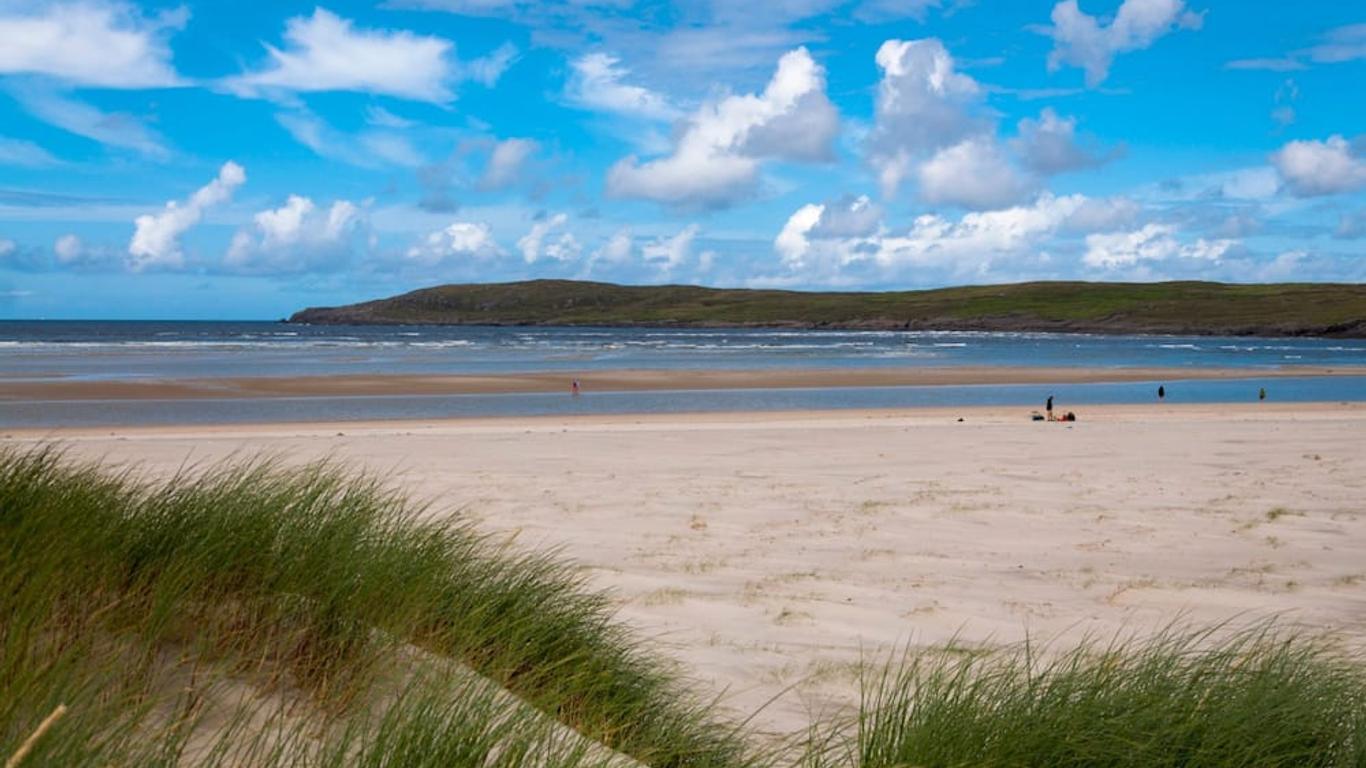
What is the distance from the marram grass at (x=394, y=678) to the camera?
9.30 ft

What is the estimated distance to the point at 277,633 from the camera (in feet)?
12.4

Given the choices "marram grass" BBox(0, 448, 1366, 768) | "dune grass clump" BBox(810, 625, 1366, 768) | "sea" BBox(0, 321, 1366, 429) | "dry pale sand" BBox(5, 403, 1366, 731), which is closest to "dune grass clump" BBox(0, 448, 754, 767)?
"marram grass" BBox(0, 448, 1366, 768)

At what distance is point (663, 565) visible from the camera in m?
7.87

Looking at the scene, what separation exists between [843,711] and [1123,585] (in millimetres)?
3364

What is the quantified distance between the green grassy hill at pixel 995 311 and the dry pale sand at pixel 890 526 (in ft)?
320

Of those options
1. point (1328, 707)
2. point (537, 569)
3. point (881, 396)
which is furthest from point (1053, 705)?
point (881, 396)

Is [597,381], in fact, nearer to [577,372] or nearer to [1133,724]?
[577,372]

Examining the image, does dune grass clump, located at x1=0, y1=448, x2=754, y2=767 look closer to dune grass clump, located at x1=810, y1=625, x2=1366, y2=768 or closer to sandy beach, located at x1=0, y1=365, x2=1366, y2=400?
dune grass clump, located at x1=810, y1=625, x2=1366, y2=768

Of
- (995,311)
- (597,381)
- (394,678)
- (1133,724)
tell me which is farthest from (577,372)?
(995,311)

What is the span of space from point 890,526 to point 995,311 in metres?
146

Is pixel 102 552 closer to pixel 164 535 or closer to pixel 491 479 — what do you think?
pixel 164 535

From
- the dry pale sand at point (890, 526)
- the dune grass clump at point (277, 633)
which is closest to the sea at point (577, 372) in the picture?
the dry pale sand at point (890, 526)

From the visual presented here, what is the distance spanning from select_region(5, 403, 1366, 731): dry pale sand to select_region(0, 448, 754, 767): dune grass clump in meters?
0.79

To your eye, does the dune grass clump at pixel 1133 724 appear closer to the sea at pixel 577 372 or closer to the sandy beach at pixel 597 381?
the sea at pixel 577 372
